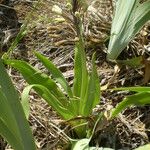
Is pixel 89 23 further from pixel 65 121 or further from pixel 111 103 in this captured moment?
pixel 65 121

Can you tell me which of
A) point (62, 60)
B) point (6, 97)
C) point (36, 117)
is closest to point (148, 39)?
point (62, 60)

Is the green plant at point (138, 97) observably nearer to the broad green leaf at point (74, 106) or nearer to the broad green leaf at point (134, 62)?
the broad green leaf at point (74, 106)

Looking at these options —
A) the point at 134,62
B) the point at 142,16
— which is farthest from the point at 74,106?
the point at 142,16

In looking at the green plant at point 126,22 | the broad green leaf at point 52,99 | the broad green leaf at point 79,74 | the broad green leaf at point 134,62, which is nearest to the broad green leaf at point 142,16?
the green plant at point 126,22

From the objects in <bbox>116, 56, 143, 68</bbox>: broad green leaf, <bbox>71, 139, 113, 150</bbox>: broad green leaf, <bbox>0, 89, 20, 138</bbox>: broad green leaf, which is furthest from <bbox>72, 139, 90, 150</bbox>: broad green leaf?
<bbox>116, 56, 143, 68</bbox>: broad green leaf

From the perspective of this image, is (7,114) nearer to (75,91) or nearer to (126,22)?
(75,91)

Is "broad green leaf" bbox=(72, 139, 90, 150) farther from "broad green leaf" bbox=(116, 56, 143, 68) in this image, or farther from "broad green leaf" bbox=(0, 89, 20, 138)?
"broad green leaf" bbox=(116, 56, 143, 68)

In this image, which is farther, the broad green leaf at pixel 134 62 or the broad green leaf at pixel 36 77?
the broad green leaf at pixel 134 62
